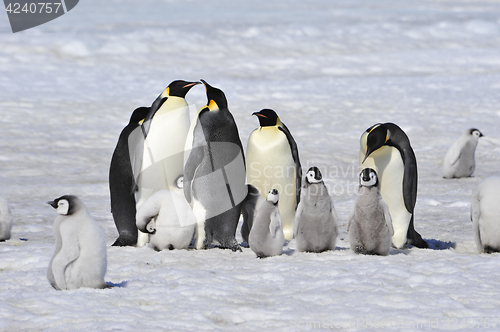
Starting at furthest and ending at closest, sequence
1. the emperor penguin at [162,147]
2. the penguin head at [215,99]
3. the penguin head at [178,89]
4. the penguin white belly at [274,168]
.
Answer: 1. the penguin white belly at [274,168]
2. the penguin head at [178,89]
3. the emperor penguin at [162,147]
4. the penguin head at [215,99]

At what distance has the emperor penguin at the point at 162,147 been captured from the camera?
5.05 m

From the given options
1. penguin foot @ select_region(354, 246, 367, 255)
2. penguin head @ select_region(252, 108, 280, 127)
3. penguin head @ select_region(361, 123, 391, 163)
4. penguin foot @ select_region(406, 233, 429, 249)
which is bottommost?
penguin foot @ select_region(406, 233, 429, 249)

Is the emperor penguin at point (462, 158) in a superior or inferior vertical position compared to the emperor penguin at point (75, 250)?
inferior

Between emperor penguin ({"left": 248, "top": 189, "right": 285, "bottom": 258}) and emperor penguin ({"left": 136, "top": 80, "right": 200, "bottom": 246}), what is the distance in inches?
43.6

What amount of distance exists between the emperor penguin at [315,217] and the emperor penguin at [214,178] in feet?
2.00

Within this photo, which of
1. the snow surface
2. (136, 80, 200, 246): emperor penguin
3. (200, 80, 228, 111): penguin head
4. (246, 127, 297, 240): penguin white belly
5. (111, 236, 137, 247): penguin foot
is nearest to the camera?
the snow surface

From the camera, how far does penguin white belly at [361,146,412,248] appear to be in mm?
5008

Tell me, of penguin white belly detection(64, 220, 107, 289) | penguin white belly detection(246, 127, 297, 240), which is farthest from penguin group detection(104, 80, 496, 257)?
penguin white belly detection(64, 220, 107, 289)

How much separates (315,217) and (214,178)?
0.94m

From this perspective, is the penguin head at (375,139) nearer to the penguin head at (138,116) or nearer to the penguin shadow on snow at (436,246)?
the penguin shadow on snow at (436,246)

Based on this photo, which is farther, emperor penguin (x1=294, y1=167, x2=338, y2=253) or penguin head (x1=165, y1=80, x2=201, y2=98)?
penguin head (x1=165, y1=80, x2=201, y2=98)

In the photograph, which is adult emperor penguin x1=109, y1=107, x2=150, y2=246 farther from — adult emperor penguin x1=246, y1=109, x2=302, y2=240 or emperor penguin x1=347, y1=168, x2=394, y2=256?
emperor penguin x1=347, y1=168, x2=394, y2=256

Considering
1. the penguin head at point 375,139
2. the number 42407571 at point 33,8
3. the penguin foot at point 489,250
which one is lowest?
the penguin foot at point 489,250

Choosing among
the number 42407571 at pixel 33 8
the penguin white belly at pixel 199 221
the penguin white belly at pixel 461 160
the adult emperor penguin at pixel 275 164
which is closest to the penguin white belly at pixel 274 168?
the adult emperor penguin at pixel 275 164
